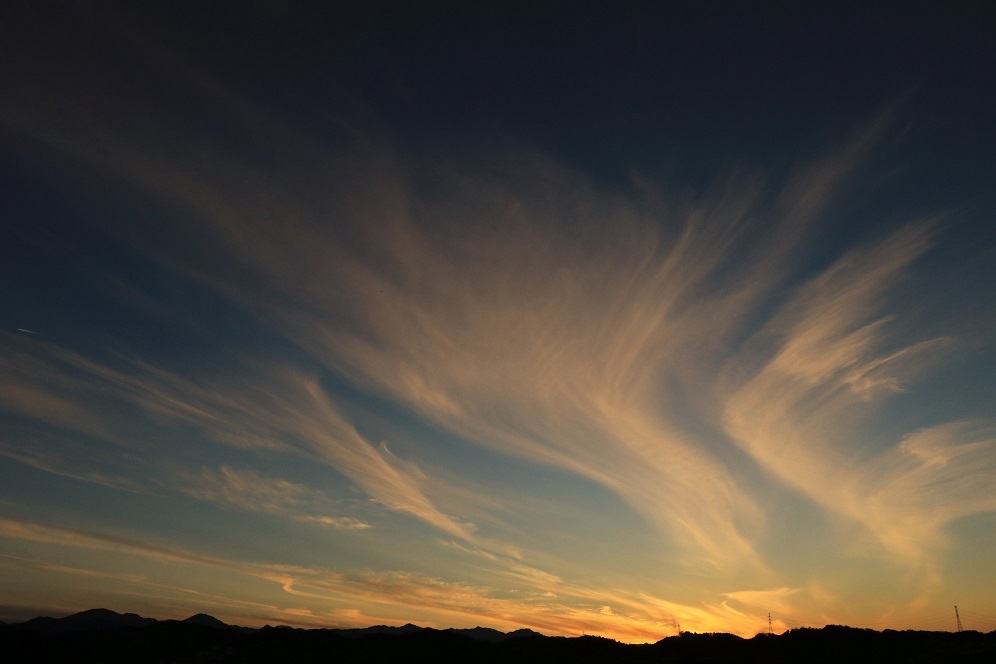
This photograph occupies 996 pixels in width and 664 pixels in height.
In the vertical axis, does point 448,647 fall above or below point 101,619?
above

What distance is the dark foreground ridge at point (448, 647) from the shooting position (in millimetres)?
40312

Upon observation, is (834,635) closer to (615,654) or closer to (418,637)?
(615,654)

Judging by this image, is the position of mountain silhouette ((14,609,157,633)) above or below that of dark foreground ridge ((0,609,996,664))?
below

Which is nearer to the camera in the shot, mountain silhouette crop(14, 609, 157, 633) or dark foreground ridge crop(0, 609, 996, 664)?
dark foreground ridge crop(0, 609, 996, 664)

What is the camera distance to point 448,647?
54250mm

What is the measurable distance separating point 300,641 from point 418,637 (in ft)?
41.4

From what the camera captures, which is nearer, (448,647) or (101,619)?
(448,647)

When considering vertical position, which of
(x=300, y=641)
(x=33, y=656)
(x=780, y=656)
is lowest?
(x=33, y=656)

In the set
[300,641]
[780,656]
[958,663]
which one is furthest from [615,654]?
[300,641]

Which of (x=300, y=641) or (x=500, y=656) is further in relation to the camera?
(x=300, y=641)

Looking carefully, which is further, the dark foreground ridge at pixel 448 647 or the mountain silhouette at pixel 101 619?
the mountain silhouette at pixel 101 619

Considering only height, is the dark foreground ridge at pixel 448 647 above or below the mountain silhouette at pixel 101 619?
above

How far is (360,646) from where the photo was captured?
54531mm

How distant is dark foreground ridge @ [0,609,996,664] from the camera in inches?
1587
